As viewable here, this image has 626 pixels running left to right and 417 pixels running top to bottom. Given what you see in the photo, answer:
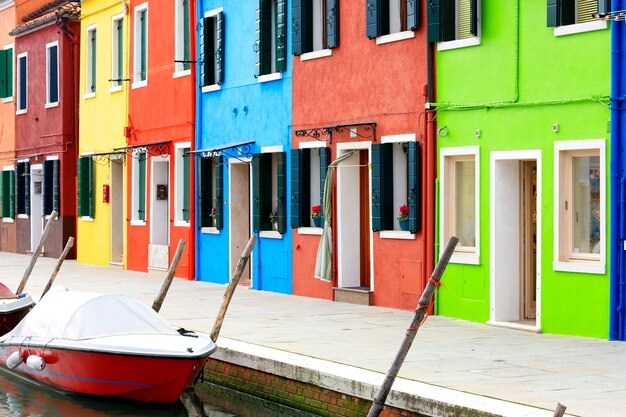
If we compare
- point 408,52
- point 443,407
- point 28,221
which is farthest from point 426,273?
point 28,221

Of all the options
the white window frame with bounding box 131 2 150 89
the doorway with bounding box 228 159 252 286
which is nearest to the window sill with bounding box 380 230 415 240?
the doorway with bounding box 228 159 252 286

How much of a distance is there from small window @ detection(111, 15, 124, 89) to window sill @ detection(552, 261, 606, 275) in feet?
56.0

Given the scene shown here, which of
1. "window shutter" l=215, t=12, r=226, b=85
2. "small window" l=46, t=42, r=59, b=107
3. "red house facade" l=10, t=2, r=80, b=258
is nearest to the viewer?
"window shutter" l=215, t=12, r=226, b=85

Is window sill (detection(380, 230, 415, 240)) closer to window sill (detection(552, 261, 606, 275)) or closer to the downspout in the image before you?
window sill (detection(552, 261, 606, 275))

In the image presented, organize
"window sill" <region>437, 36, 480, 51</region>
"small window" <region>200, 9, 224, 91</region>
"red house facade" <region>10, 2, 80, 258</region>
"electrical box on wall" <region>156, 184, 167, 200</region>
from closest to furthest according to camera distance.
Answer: "window sill" <region>437, 36, 480, 51</region> < "small window" <region>200, 9, 224, 91</region> < "electrical box on wall" <region>156, 184, 167, 200</region> < "red house facade" <region>10, 2, 80, 258</region>

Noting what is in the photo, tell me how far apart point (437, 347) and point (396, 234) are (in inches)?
180

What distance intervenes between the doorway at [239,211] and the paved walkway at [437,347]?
1.80 m

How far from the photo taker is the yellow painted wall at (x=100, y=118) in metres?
31.4

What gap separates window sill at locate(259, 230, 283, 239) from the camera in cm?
2352

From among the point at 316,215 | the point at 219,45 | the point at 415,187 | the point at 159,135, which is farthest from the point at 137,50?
the point at 415,187

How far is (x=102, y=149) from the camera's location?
32469mm

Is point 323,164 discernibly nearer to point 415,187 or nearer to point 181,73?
point 415,187

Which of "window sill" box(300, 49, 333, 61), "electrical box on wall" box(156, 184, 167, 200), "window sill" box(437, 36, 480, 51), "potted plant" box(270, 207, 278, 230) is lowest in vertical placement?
"potted plant" box(270, 207, 278, 230)

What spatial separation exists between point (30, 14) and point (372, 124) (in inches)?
796
